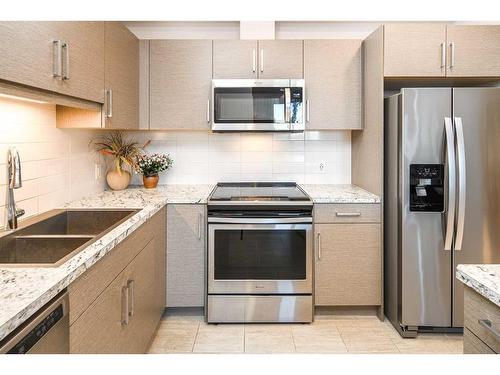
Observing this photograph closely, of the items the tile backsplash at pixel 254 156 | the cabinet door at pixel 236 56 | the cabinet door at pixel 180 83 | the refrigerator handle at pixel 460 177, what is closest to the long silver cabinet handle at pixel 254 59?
the cabinet door at pixel 236 56

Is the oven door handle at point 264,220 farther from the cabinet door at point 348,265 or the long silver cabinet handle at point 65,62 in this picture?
the long silver cabinet handle at point 65,62

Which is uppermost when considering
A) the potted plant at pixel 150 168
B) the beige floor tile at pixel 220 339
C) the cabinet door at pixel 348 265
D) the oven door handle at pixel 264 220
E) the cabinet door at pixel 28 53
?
the cabinet door at pixel 28 53

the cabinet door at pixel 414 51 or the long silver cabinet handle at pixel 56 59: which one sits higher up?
the cabinet door at pixel 414 51

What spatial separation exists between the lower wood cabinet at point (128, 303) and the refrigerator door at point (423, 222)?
1535 mm

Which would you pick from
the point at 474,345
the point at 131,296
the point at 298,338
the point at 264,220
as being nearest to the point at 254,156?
the point at 264,220

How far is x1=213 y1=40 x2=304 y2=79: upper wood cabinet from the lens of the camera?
339 centimetres

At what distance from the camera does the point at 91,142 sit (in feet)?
10.7

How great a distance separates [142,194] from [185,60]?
105 centimetres

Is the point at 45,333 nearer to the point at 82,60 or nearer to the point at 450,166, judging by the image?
the point at 82,60

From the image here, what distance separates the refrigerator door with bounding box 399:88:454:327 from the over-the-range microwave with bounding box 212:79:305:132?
838 mm

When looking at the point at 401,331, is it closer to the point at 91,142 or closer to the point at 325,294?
the point at 325,294

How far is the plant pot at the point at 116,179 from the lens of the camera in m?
3.45

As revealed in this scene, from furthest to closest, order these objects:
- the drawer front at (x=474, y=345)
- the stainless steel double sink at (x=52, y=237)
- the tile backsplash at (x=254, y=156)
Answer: the tile backsplash at (x=254, y=156) < the stainless steel double sink at (x=52, y=237) < the drawer front at (x=474, y=345)
